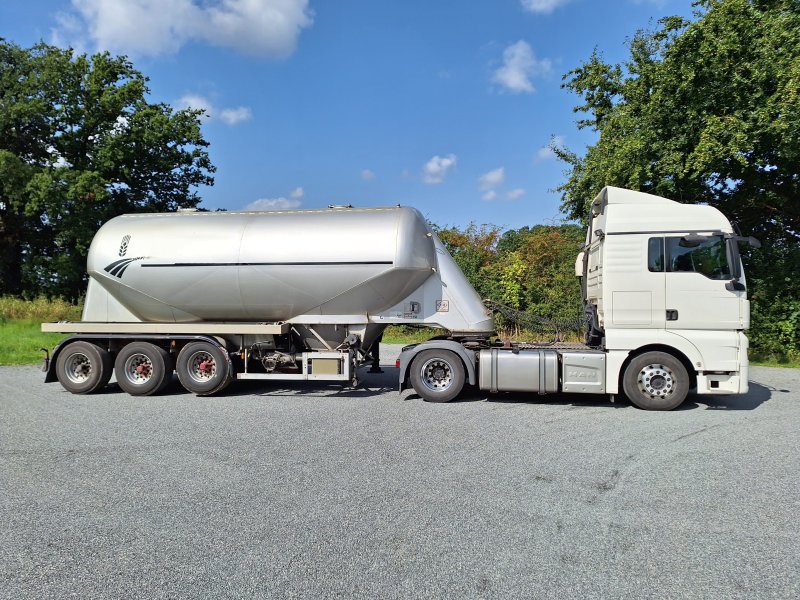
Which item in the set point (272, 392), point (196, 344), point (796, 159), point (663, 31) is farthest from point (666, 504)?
point (663, 31)

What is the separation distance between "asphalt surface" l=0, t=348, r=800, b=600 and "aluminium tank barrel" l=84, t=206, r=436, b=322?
2.19 meters

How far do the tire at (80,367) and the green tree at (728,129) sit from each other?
12767 millimetres

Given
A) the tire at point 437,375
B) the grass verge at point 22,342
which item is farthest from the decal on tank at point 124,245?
the grass verge at point 22,342

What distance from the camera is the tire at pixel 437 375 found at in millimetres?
8250

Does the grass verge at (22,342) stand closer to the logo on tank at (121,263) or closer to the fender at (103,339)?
the fender at (103,339)

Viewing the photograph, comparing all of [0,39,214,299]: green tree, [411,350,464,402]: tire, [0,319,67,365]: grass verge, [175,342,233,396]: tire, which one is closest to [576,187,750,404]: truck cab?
[411,350,464,402]: tire

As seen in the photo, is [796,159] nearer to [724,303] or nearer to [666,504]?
[724,303]

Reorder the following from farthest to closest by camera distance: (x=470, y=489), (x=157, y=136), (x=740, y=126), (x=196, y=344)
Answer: (x=157, y=136) → (x=740, y=126) → (x=196, y=344) → (x=470, y=489)

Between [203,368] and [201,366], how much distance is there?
51 millimetres

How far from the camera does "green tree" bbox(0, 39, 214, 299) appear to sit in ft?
79.5

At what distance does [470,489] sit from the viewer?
4.34 meters

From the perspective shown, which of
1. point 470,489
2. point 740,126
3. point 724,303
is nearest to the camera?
point 470,489

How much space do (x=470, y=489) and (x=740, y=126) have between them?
11.3 m

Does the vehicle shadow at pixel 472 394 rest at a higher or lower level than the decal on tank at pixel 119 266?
lower
